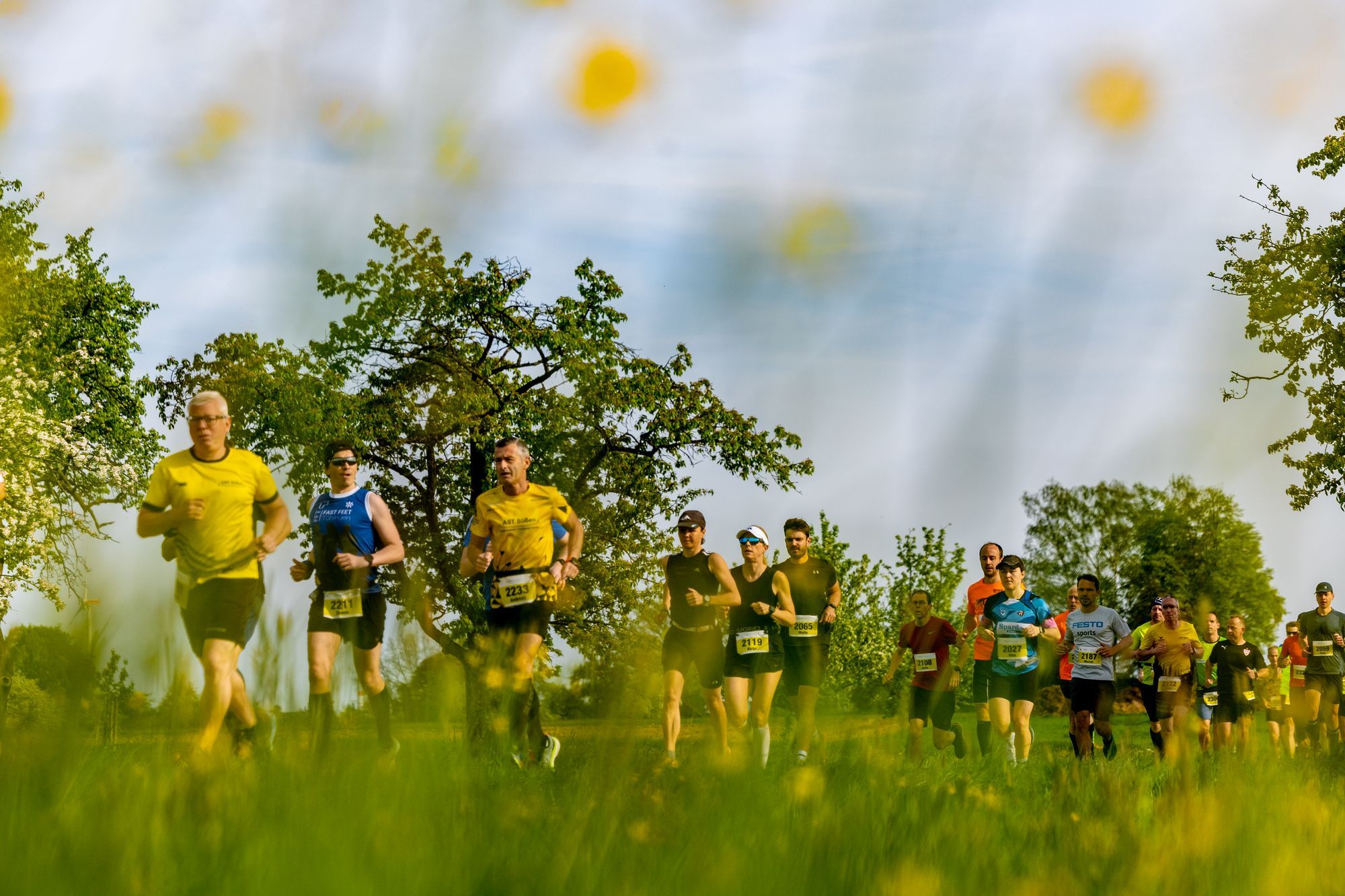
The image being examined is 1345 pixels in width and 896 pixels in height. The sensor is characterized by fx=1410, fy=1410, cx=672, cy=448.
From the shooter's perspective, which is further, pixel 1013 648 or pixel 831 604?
pixel 1013 648

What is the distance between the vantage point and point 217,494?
728 centimetres

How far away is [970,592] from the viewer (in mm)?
12797

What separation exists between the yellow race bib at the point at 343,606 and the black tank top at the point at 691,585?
21.9 ft

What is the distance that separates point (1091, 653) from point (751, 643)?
3.67 m

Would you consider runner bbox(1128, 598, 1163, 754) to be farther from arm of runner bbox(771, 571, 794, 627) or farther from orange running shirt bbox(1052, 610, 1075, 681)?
arm of runner bbox(771, 571, 794, 627)

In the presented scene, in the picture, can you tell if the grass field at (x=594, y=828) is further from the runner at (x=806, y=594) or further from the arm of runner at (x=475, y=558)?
the runner at (x=806, y=594)

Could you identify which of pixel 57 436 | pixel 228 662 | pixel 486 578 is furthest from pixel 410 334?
pixel 228 662

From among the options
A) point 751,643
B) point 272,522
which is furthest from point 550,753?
point 751,643

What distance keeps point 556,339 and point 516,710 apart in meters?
23.6

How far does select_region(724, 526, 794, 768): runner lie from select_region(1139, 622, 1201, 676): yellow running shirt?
369cm

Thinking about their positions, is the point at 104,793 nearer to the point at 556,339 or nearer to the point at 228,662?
the point at 228,662

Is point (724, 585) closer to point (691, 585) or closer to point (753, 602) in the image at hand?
point (691, 585)

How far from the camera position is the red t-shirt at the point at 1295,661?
18203 mm

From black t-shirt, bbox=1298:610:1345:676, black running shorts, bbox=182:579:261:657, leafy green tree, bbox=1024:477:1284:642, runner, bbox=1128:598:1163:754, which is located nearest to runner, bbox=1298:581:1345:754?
black t-shirt, bbox=1298:610:1345:676
